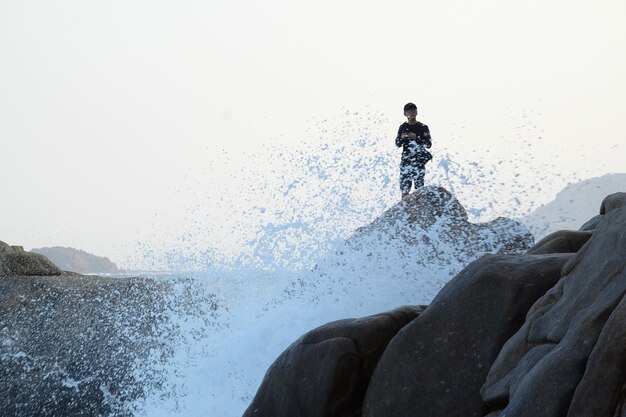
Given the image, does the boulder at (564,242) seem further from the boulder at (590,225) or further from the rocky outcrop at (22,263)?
the rocky outcrop at (22,263)

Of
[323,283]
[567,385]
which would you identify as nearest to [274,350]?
[323,283]

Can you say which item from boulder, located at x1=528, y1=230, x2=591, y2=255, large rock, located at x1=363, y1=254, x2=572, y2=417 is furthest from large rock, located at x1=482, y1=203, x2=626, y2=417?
boulder, located at x1=528, y1=230, x2=591, y2=255

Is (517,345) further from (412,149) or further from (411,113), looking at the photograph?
(411,113)

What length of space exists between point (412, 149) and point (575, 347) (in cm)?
706

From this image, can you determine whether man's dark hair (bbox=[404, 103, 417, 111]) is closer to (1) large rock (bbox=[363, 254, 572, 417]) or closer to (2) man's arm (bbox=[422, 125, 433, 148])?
(2) man's arm (bbox=[422, 125, 433, 148])

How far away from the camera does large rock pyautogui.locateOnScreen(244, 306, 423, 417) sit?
5.48 meters

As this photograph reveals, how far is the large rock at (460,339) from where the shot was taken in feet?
15.5

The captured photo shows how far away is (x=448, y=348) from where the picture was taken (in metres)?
4.91

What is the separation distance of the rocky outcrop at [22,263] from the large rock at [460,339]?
9.03 meters

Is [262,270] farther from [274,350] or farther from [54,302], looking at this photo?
[54,302]

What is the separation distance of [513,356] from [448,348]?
649mm

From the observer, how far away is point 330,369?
5.50m

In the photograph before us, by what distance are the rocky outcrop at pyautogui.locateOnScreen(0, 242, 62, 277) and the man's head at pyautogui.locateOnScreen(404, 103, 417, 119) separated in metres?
6.63

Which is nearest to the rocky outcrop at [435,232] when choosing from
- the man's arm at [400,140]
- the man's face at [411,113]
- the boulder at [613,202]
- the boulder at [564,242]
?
the man's arm at [400,140]
